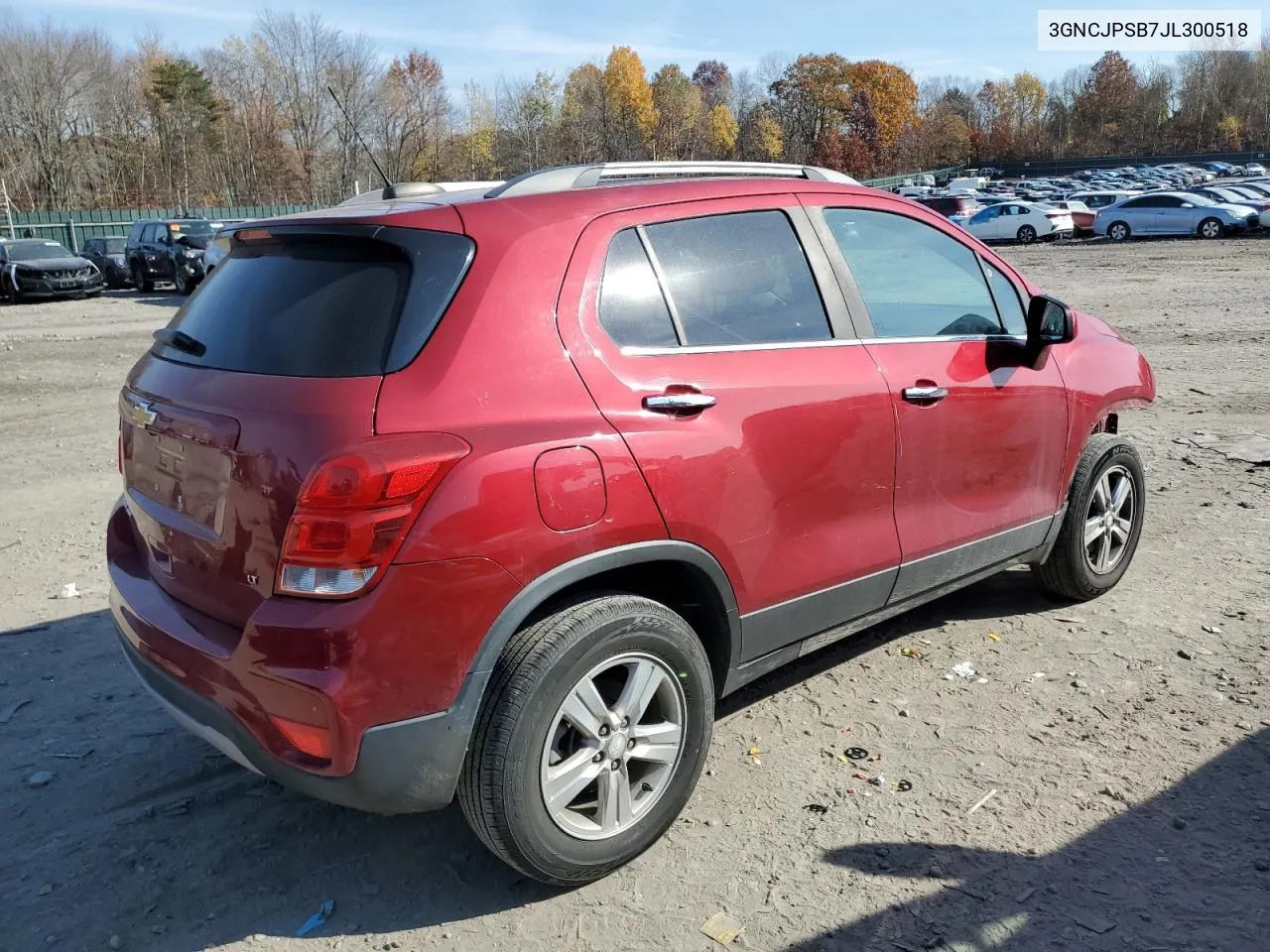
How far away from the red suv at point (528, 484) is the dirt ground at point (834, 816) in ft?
1.09

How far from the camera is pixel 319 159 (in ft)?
239

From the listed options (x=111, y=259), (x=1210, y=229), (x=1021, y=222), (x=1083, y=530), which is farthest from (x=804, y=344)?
(x=1021, y=222)

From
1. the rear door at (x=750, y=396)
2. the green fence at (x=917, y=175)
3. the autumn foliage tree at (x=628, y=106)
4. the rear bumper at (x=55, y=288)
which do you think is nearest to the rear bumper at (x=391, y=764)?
the rear door at (x=750, y=396)

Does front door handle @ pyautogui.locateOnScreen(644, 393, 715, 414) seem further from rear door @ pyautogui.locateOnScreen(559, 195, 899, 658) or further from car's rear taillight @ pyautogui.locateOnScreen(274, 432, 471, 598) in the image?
car's rear taillight @ pyautogui.locateOnScreen(274, 432, 471, 598)

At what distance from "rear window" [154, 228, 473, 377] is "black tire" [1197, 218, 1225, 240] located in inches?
1424

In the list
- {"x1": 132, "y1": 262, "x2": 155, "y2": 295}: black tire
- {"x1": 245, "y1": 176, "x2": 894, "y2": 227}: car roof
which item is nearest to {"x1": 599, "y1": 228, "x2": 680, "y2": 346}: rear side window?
{"x1": 245, "y1": 176, "x2": 894, "y2": 227}: car roof

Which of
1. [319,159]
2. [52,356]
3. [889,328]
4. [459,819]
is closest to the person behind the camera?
[459,819]

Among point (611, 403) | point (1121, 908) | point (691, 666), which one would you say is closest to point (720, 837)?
point (691, 666)

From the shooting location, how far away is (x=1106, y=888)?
9.46 feet

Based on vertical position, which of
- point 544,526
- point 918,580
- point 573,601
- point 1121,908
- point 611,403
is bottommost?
point 1121,908

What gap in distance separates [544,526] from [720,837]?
1.23 m

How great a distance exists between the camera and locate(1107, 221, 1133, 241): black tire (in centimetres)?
3447

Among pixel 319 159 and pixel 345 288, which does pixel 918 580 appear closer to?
pixel 345 288

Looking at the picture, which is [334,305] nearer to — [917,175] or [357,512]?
[357,512]
